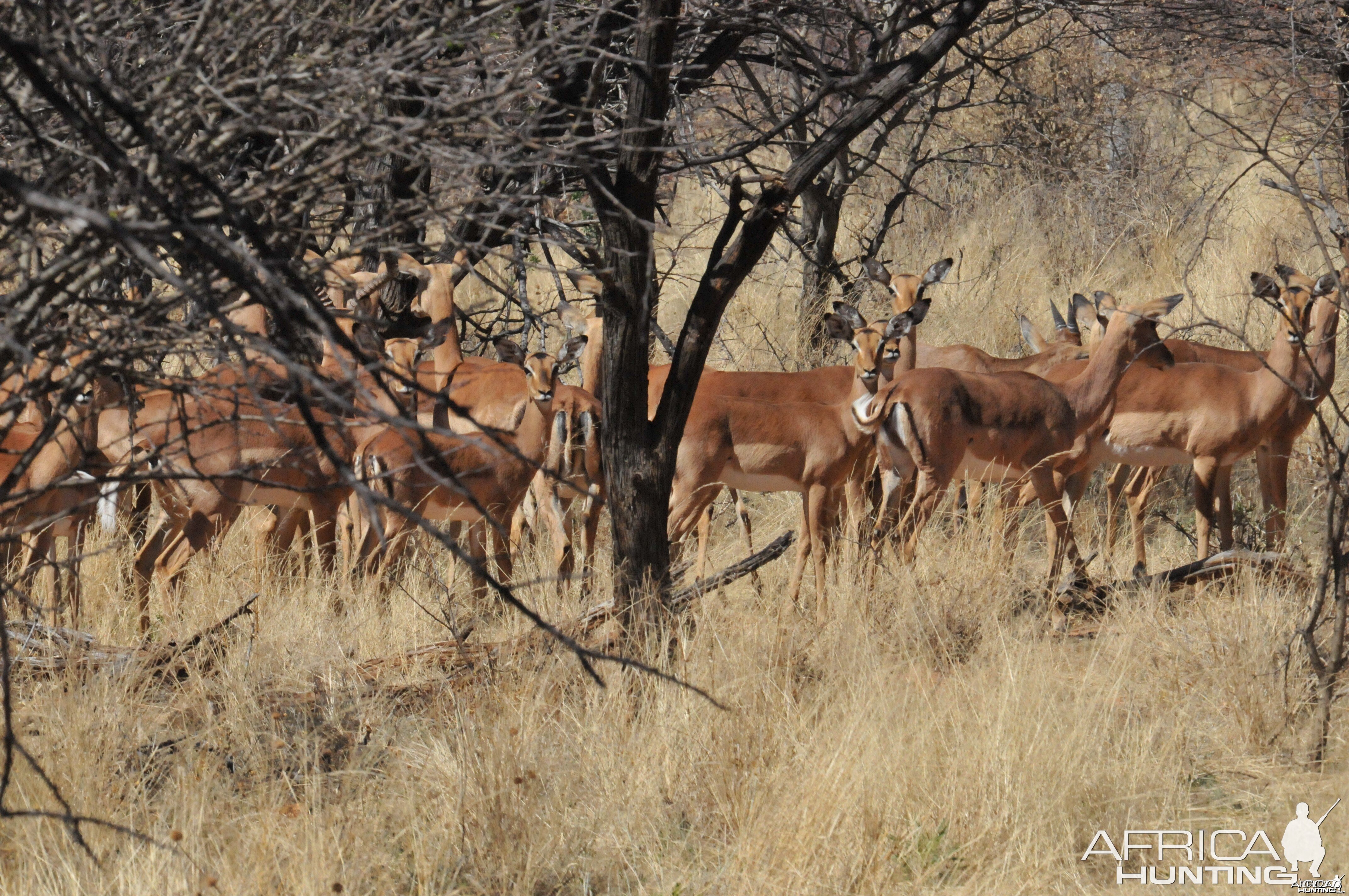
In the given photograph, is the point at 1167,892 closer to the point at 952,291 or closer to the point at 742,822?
the point at 742,822

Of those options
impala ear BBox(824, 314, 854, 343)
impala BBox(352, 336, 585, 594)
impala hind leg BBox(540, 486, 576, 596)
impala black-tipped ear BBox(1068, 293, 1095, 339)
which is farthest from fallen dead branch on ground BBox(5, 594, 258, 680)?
impala black-tipped ear BBox(1068, 293, 1095, 339)

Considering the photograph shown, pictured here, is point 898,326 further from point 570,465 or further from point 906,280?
point 570,465

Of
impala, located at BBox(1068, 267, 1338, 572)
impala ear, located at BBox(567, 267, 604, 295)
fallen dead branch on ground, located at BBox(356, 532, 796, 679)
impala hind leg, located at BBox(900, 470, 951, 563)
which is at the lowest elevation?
fallen dead branch on ground, located at BBox(356, 532, 796, 679)

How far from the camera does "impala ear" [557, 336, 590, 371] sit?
7.04m

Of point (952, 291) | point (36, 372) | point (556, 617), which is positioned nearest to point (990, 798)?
point (556, 617)

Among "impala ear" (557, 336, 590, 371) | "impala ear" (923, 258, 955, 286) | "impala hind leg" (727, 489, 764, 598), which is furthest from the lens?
"impala ear" (923, 258, 955, 286)

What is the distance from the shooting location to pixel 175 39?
2.62m

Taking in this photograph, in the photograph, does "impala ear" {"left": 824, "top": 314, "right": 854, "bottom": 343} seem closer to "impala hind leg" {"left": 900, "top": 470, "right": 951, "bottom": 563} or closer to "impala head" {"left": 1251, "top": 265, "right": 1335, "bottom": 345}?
"impala hind leg" {"left": 900, "top": 470, "right": 951, "bottom": 563}

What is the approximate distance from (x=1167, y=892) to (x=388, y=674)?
2.53 m

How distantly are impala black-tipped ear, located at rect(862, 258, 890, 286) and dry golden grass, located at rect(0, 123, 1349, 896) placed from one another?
375 centimetres

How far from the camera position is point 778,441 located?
23.3ft

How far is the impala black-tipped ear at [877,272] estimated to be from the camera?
30.1 feet

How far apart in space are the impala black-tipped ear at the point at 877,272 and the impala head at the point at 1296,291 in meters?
2.29

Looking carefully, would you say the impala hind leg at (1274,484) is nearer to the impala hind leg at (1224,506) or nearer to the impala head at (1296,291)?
the impala hind leg at (1224,506)
